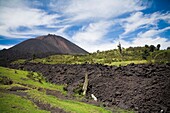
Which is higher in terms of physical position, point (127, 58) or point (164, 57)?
point (127, 58)

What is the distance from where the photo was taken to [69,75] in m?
60.6

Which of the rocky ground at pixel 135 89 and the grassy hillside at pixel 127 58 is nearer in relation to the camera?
the rocky ground at pixel 135 89

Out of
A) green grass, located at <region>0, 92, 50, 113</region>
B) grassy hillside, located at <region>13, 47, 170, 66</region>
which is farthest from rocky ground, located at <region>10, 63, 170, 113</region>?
green grass, located at <region>0, 92, 50, 113</region>

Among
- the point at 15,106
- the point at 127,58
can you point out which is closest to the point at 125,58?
the point at 127,58

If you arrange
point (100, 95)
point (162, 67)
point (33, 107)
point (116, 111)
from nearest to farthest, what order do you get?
point (33, 107), point (116, 111), point (100, 95), point (162, 67)

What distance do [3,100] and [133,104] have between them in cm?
2022

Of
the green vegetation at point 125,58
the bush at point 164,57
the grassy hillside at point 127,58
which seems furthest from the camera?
the green vegetation at point 125,58

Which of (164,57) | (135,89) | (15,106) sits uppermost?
(164,57)

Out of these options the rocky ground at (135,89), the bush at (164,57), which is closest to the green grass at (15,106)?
the rocky ground at (135,89)

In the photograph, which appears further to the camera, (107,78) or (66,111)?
(107,78)

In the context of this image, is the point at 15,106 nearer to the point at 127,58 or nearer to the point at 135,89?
the point at 135,89

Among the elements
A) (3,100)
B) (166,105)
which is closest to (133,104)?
(166,105)

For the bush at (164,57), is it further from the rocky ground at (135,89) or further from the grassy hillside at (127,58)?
the rocky ground at (135,89)

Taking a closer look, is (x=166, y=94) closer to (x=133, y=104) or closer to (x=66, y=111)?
(x=133, y=104)
